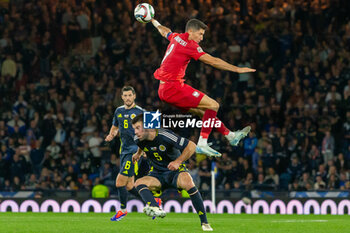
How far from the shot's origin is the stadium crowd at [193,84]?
19000 mm

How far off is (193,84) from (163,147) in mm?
9434

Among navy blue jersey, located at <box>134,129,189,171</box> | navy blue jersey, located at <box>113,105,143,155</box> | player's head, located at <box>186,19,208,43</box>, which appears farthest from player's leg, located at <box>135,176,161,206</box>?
player's head, located at <box>186,19,208,43</box>

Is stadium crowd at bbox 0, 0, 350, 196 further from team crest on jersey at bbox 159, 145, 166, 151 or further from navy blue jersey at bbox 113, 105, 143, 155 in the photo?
team crest on jersey at bbox 159, 145, 166, 151

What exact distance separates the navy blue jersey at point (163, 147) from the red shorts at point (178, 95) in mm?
655

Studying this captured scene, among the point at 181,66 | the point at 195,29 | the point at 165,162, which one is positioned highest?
the point at 195,29

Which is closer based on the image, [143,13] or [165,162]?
[165,162]

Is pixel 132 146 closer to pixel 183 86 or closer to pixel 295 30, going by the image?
Result: pixel 183 86

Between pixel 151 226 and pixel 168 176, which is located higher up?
pixel 168 176

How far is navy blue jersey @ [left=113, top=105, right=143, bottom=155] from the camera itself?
13.8 m

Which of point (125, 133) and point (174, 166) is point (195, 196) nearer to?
point (174, 166)

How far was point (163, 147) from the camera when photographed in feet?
37.9

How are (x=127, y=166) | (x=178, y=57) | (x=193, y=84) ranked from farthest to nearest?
1. (x=193, y=84)
2. (x=127, y=166)
3. (x=178, y=57)

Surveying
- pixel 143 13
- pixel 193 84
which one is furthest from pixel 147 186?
pixel 193 84

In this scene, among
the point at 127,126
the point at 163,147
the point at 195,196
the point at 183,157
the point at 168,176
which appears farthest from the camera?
the point at 127,126
